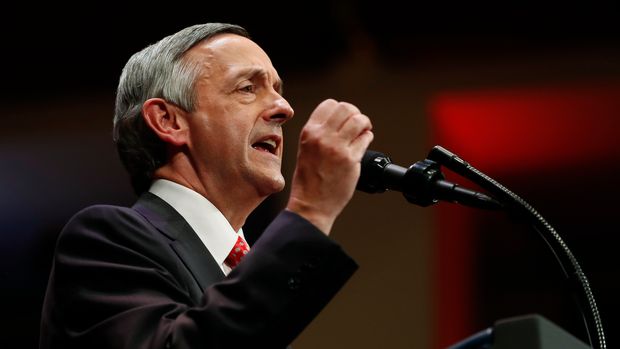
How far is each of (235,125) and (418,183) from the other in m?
0.42

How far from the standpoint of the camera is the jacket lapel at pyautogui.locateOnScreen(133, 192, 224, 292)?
130cm

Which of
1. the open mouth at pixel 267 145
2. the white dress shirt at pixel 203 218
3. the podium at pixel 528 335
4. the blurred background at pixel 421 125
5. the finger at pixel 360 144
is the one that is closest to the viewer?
the finger at pixel 360 144

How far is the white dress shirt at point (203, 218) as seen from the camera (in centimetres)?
143

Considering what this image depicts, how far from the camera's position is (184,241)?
1339 millimetres

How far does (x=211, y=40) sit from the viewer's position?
164 centimetres

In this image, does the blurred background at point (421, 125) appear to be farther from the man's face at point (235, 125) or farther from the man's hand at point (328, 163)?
the man's hand at point (328, 163)

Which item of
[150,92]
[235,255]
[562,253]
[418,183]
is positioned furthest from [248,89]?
[562,253]

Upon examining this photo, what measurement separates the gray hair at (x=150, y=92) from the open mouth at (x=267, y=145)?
137mm

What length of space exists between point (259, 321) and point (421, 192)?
34cm

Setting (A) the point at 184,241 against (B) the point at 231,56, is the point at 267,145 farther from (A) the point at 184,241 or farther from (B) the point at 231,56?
Answer: (A) the point at 184,241

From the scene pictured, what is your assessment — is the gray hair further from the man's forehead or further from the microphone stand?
the microphone stand

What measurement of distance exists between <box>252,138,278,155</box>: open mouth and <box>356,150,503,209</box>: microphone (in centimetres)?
28

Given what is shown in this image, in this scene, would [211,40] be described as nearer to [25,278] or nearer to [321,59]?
[25,278]

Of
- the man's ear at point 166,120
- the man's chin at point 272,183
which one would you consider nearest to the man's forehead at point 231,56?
the man's ear at point 166,120
